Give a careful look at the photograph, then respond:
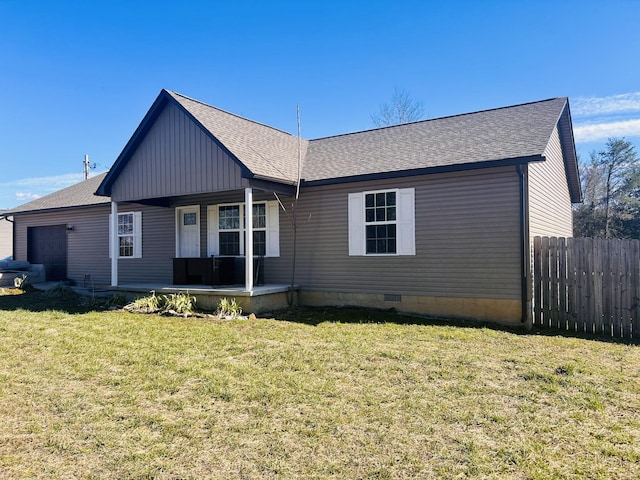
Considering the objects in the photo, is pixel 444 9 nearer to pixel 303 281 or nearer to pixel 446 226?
pixel 446 226

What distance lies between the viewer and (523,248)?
7.80 m

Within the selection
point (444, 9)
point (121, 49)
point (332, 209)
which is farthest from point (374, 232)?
point (121, 49)

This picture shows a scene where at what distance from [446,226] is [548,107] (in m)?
4.45

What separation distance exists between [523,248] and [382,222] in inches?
115

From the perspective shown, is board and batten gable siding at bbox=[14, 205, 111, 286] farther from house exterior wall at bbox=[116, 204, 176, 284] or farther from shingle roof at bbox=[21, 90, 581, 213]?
shingle roof at bbox=[21, 90, 581, 213]

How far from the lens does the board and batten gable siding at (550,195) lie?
8.79 metres

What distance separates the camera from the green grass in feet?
9.50

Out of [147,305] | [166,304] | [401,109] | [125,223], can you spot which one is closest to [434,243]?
[166,304]

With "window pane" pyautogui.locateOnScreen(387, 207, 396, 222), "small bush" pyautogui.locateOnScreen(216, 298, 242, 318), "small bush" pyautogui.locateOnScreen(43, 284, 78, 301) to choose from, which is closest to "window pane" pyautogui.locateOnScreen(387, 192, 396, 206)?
"window pane" pyautogui.locateOnScreen(387, 207, 396, 222)

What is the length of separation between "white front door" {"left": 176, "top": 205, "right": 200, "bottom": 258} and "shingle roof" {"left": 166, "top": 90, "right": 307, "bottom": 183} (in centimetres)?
272

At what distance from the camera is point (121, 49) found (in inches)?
563

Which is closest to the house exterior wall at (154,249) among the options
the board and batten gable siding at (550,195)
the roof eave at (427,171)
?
the roof eave at (427,171)

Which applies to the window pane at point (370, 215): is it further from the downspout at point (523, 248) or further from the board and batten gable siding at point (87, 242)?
the board and batten gable siding at point (87, 242)

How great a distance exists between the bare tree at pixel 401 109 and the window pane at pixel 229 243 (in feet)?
56.9
